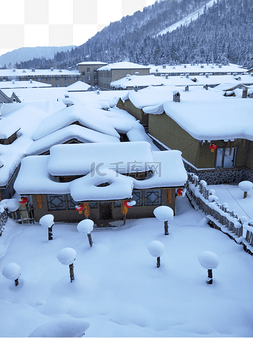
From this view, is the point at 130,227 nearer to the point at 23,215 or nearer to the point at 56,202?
A: the point at 56,202

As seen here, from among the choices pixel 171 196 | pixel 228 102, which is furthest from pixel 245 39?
pixel 171 196

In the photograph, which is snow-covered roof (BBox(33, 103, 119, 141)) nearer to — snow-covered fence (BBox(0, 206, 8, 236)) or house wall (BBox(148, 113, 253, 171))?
house wall (BBox(148, 113, 253, 171))

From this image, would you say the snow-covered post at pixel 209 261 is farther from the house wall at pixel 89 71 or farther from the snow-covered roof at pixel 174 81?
the house wall at pixel 89 71

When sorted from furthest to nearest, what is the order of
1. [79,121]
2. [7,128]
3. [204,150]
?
[7,128], [79,121], [204,150]

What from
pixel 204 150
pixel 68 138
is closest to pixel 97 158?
pixel 68 138

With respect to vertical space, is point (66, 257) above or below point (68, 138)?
below

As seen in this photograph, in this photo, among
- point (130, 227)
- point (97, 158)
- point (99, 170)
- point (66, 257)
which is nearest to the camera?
point (66, 257)

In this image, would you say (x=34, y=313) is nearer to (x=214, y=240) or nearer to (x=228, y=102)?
(x=214, y=240)
